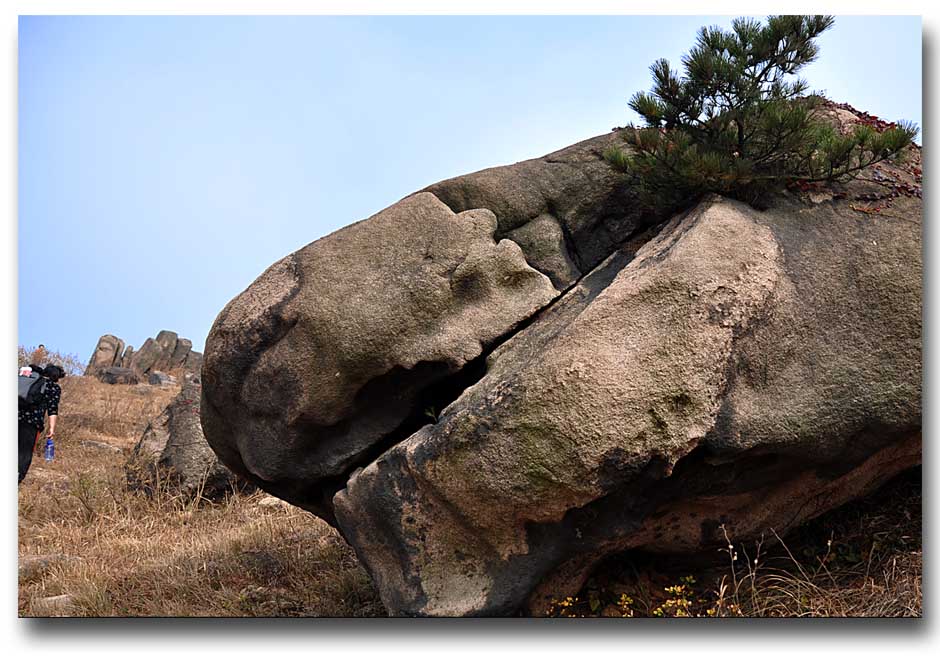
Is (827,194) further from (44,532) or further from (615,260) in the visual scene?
(44,532)

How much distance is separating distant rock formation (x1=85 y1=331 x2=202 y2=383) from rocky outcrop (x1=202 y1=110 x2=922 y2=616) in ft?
52.9

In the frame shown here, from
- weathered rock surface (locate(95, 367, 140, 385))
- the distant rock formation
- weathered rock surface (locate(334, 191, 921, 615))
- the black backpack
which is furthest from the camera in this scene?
the distant rock formation

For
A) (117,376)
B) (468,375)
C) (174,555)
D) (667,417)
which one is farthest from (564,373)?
(117,376)

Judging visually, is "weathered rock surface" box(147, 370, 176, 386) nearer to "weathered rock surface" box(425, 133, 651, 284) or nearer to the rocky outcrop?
the rocky outcrop

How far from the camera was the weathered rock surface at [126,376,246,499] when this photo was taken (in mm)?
8352

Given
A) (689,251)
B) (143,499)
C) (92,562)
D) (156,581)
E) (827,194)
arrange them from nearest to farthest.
Result: (689,251), (827,194), (156,581), (92,562), (143,499)

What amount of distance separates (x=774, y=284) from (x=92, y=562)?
4882mm

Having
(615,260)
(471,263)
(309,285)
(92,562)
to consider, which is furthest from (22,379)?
(615,260)

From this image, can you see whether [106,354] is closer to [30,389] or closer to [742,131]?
[30,389]

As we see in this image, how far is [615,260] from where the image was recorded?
476 centimetres

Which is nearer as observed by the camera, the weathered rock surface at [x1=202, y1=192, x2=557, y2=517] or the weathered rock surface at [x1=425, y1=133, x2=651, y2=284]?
the weathered rock surface at [x1=202, y1=192, x2=557, y2=517]

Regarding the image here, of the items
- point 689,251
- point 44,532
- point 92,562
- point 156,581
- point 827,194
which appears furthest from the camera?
point 44,532

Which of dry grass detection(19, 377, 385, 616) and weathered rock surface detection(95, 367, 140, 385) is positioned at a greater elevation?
weathered rock surface detection(95, 367, 140, 385)

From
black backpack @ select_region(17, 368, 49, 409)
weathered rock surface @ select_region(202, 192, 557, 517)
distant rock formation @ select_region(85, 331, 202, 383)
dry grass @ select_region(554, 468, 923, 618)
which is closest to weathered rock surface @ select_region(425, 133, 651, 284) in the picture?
weathered rock surface @ select_region(202, 192, 557, 517)
